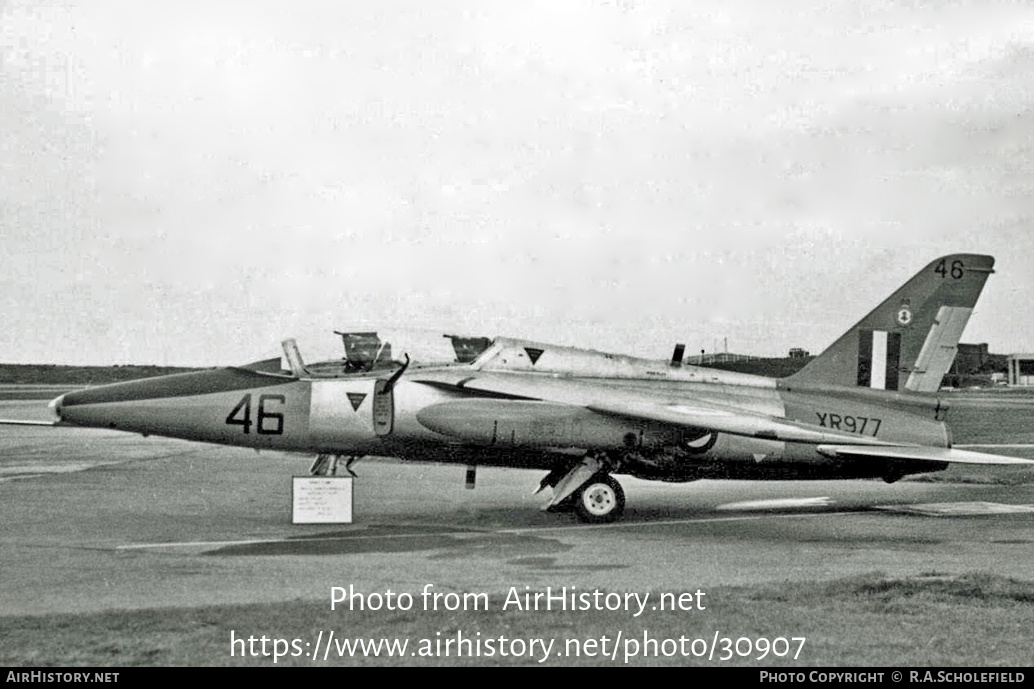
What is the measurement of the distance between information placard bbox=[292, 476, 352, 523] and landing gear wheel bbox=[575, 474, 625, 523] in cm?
282

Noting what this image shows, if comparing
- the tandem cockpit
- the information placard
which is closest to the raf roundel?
the tandem cockpit

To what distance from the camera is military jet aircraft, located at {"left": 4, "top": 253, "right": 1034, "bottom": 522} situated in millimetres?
11070

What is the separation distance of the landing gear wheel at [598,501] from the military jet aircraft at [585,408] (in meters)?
0.02

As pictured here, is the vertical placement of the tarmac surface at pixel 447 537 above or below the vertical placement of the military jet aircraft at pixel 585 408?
below

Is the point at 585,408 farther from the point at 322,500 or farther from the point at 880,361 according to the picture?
the point at 880,361

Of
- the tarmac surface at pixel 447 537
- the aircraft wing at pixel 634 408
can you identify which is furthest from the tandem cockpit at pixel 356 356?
the tarmac surface at pixel 447 537

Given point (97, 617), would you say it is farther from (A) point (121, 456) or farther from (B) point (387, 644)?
(A) point (121, 456)

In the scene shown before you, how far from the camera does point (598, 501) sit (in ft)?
38.6

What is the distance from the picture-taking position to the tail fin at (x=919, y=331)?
13.3m

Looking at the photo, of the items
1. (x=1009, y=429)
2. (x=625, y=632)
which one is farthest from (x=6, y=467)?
(x=1009, y=429)

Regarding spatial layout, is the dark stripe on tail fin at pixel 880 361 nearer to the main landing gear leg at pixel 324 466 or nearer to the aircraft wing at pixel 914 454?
the aircraft wing at pixel 914 454
